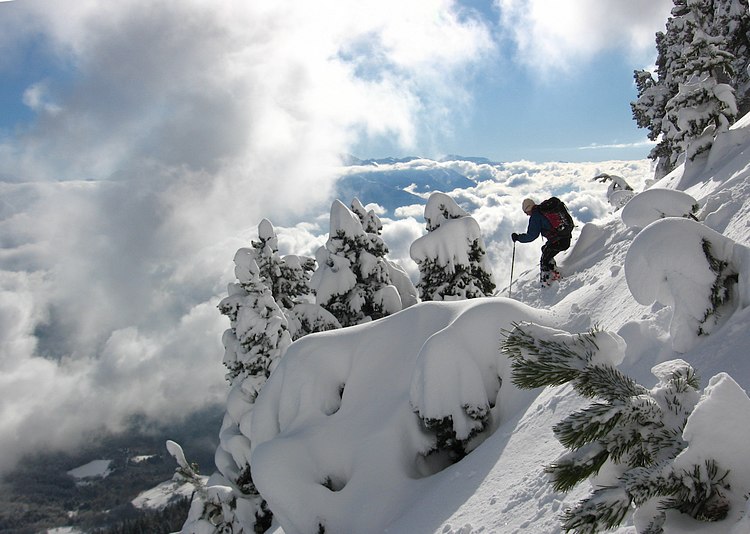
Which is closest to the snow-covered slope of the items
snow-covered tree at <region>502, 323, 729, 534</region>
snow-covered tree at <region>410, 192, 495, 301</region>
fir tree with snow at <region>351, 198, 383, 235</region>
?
snow-covered tree at <region>502, 323, 729, 534</region>

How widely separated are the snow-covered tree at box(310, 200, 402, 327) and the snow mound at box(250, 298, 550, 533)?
1064 centimetres

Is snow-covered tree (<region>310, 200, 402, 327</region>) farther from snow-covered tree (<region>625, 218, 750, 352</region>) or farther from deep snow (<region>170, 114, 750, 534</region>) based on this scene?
snow-covered tree (<region>625, 218, 750, 352</region>)

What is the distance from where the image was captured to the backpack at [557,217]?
13859 mm

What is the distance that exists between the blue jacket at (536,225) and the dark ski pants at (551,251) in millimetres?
597

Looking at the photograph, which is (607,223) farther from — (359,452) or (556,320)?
(359,452)

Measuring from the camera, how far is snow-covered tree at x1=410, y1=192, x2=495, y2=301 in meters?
20.6

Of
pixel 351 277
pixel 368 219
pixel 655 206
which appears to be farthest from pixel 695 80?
pixel 351 277

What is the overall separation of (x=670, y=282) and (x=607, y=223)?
10578 mm

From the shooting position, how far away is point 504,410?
9070mm

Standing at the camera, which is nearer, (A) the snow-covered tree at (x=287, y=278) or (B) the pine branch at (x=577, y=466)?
(B) the pine branch at (x=577, y=466)

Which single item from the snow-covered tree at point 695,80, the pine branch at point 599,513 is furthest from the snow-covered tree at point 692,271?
the snow-covered tree at point 695,80

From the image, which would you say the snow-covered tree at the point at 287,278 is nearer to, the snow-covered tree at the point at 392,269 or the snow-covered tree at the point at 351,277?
the snow-covered tree at the point at 351,277

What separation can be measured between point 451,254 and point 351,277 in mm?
4653

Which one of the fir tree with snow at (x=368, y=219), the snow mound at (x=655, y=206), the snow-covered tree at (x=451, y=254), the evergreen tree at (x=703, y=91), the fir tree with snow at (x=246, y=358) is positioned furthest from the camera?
the fir tree with snow at (x=368, y=219)
